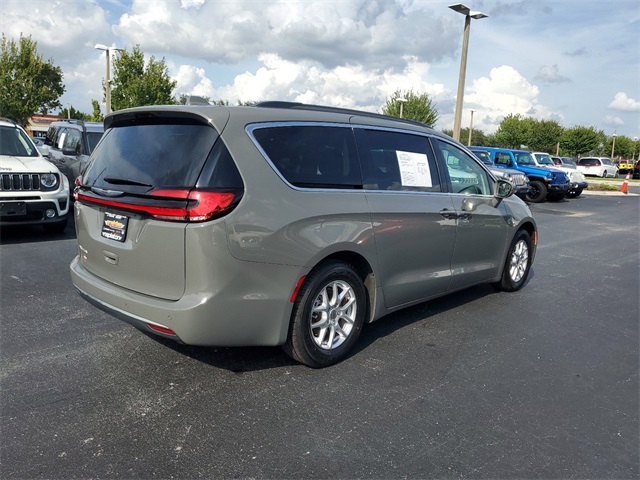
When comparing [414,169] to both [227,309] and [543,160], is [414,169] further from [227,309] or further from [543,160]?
[543,160]

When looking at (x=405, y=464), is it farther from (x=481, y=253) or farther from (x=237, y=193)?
(x=481, y=253)

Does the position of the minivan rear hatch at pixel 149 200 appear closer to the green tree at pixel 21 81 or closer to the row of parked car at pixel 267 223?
the row of parked car at pixel 267 223

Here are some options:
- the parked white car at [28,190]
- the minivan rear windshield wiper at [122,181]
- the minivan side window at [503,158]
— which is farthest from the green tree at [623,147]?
the minivan rear windshield wiper at [122,181]

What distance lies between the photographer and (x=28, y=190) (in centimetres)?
723

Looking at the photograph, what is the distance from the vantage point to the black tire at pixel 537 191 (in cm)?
1872

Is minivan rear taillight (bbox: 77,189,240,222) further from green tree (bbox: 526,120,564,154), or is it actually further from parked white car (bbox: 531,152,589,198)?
green tree (bbox: 526,120,564,154)

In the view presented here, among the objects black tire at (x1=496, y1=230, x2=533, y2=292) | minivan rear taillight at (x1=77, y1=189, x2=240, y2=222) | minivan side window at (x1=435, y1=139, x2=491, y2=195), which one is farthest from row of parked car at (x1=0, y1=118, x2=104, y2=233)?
black tire at (x1=496, y1=230, x2=533, y2=292)

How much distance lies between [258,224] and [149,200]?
670mm

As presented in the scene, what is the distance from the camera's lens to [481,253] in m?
5.10

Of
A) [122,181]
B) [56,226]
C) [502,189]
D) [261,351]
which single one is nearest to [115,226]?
[122,181]

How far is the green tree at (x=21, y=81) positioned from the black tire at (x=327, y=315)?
35.8 meters

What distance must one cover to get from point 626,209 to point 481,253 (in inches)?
618

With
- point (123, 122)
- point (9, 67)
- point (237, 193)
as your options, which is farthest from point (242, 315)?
point (9, 67)

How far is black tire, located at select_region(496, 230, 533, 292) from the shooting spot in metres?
5.71
